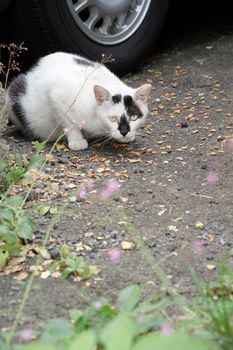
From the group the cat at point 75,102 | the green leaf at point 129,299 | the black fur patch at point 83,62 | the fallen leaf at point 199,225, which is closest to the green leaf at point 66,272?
the green leaf at point 129,299

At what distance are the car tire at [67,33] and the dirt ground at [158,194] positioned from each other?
23 cm

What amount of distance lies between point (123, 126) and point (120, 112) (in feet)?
0.28

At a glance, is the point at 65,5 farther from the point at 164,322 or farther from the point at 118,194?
the point at 164,322

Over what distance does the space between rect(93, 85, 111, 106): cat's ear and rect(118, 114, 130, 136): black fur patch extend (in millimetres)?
149

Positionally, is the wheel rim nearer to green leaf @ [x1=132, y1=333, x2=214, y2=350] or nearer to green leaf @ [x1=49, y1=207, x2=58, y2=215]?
green leaf @ [x1=49, y1=207, x2=58, y2=215]

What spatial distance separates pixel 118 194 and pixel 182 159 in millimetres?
612

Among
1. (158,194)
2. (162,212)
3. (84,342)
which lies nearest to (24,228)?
(162,212)

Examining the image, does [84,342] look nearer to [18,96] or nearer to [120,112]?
[120,112]

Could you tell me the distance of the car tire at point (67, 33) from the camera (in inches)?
179

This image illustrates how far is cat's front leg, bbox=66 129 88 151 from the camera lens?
417 cm

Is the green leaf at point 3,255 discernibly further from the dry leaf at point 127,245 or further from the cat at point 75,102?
the cat at point 75,102

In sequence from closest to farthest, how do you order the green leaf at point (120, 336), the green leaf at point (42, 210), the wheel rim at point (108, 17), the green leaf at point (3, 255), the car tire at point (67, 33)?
the green leaf at point (120, 336) → the green leaf at point (3, 255) → the green leaf at point (42, 210) → the car tire at point (67, 33) → the wheel rim at point (108, 17)

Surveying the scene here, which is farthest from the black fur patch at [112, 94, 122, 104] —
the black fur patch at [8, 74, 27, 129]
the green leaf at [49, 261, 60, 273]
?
the green leaf at [49, 261, 60, 273]

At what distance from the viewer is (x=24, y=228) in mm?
2824
